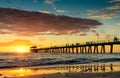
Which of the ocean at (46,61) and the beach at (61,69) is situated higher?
the beach at (61,69)

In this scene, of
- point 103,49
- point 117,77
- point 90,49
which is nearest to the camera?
point 117,77

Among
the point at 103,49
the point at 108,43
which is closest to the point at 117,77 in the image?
the point at 108,43

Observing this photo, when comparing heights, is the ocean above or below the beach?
below

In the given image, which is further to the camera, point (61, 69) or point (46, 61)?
point (46, 61)

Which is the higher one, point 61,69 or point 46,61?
point 61,69

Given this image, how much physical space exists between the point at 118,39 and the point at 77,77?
81892 millimetres

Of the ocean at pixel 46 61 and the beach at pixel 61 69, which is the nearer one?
the beach at pixel 61 69

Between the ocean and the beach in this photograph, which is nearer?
the beach

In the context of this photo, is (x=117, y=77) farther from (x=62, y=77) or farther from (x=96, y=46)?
(x=96, y=46)

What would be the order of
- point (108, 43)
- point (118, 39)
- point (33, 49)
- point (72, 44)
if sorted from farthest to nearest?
1. point (33, 49)
2. point (72, 44)
3. point (108, 43)
4. point (118, 39)

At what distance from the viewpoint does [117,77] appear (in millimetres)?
13828

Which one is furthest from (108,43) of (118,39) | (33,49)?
(33,49)

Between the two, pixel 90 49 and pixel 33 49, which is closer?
pixel 90 49

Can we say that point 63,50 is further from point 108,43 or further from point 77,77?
point 77,77
